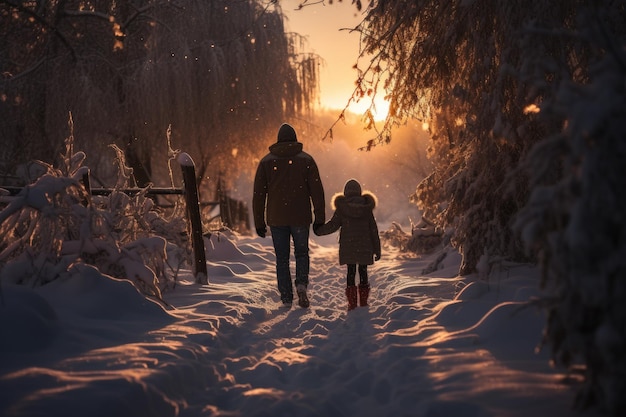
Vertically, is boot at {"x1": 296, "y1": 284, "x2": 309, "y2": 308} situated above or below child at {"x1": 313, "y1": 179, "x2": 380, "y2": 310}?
below

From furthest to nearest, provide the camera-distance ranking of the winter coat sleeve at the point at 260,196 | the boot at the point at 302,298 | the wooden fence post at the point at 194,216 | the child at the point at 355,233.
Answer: the wooden fence post at the point at 194,216
the winter coat sleeve at the point at 260,196
the boot at the point at 302,298
the child at the point at 355,233

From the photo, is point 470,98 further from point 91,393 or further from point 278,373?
point 91,393

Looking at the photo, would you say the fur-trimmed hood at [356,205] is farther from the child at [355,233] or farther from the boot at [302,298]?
the boot at [302,298]

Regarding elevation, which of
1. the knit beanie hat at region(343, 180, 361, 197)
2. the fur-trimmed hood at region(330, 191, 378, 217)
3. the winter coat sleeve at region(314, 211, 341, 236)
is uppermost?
the knit beanie hat at region(343, 180, 361, 197)

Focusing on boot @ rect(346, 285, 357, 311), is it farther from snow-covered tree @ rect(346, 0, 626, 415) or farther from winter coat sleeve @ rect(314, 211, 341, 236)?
snow-covered tree @ rect(346, 0, 626, 415)

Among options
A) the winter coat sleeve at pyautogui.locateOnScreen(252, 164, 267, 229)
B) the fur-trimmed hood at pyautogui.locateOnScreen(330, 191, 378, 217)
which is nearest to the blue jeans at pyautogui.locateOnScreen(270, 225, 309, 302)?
the winter coat sleeve at pyautogui.locateOnScreen(252, 164, 267, 229)

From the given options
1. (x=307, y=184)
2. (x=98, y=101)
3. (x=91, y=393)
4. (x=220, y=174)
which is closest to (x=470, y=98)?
(x=307, y=184)

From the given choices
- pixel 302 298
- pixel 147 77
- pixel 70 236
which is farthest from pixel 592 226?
pixel 147 77

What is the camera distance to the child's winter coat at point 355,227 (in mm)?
5938

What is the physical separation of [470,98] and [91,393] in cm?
421

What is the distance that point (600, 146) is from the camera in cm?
191

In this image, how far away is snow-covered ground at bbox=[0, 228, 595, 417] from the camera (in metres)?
2.59

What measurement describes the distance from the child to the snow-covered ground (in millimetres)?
538

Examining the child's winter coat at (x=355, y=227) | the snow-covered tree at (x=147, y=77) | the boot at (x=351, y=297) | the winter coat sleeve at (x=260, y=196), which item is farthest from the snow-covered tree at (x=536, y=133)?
the snow-covered tree at (x=147, y=77)
